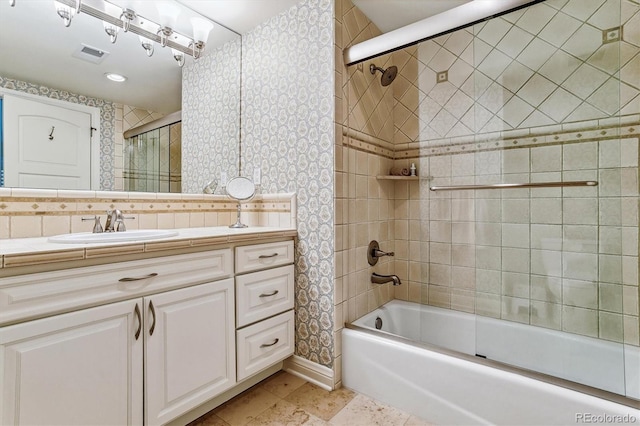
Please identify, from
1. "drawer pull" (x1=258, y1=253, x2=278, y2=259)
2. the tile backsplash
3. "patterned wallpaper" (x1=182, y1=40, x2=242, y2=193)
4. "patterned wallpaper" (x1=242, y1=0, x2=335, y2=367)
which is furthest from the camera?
"patterned wallpaper" (x1=182, y1=40, x2=242, y2=193)

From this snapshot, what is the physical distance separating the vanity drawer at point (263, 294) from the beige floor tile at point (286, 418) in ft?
1.45

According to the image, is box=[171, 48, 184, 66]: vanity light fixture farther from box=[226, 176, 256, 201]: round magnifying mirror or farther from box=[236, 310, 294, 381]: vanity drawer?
box=[236, 310, 294, 381]: vanity drawer

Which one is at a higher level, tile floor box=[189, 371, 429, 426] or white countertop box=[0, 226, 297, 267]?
white countertop box=[0, 226, 297, 267]

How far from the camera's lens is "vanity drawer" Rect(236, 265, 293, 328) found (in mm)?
1572

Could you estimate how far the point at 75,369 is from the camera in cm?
104

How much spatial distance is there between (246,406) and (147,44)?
2087 mm

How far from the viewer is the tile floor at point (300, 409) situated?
1487 millimetres

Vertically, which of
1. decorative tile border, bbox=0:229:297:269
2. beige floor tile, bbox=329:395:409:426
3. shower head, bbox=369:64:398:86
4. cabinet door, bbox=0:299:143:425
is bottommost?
beige floor tile, bbox=329:395:409:426

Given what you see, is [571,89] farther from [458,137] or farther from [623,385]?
Result: [623,385]

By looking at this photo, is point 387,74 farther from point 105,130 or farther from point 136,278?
point 136,278

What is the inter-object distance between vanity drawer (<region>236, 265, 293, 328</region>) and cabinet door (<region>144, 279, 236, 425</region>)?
0.20 ft

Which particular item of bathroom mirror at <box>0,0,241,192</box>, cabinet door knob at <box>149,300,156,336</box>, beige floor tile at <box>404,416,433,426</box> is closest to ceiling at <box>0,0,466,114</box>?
bathroom mirror at <box>0,0,241,192</box>

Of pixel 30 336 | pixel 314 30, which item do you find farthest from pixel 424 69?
pixel 30 336

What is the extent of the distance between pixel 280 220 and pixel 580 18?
1.84 m
